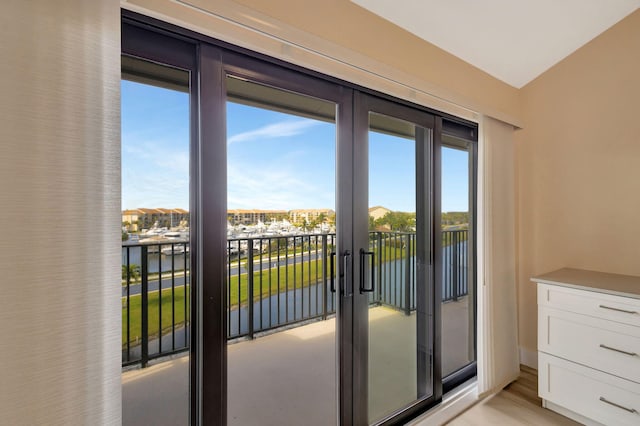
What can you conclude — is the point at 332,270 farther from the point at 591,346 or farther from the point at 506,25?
the point at 506,25

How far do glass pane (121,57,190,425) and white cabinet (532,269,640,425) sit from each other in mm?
2282

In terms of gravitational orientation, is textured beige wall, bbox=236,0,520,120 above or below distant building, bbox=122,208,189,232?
above

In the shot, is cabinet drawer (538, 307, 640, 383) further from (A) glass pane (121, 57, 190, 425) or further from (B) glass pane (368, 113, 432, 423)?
(A) glass pane (121, 57, 190, 425)

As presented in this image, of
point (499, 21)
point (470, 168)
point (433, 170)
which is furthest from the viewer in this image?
point (470, 168)

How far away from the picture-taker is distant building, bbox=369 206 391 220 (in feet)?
5.98

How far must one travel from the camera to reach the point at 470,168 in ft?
8.23

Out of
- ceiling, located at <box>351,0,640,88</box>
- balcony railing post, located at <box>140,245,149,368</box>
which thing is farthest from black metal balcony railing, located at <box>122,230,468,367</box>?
ceiling, located at <box>351,0,640,88</box>

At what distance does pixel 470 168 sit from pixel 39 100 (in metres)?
2.63

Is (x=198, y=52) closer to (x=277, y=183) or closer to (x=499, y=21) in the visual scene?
(x=277, y=183)

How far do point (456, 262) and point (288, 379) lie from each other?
1621 mm

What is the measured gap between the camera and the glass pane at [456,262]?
2.32 m

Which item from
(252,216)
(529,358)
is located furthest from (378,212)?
(529,358)

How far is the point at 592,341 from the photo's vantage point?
1.87 m

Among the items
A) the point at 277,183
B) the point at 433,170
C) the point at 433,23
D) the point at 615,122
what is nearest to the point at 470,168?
the point at 433,170
